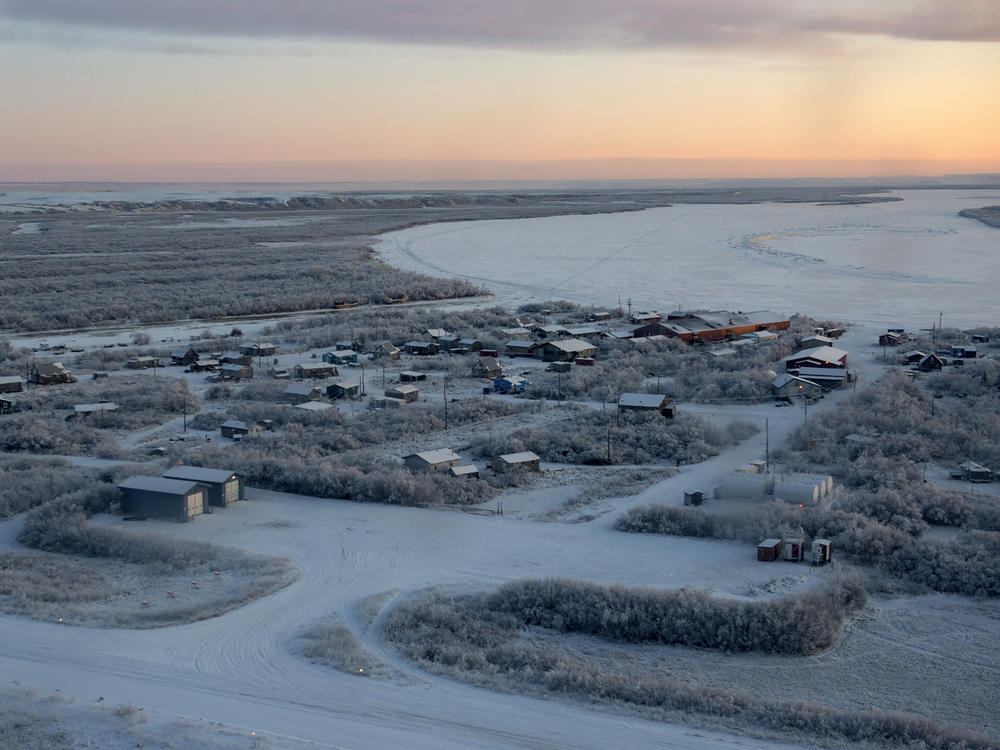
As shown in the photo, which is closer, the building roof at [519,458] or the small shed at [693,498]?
the small shed at [693,498]

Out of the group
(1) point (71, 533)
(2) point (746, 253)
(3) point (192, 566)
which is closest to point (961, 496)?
(3) point (192, 566)

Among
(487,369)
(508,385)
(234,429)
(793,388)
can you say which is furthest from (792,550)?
(487,369)

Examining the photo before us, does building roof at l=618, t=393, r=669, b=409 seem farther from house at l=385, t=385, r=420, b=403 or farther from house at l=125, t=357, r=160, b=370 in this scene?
house at l=125, t=357, r=160, b=370

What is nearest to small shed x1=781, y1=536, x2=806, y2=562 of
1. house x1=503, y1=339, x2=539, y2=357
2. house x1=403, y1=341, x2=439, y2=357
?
house x1=503, y1=339, x2=539, y2=357

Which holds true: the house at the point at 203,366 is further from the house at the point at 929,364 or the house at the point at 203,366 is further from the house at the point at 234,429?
the house at the point at 929,364

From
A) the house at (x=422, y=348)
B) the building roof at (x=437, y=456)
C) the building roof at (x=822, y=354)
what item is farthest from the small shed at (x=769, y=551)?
the house at (x=422, y=348)

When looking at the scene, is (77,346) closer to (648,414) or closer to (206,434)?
(206,434)

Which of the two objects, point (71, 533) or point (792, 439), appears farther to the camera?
point (792, 439)
